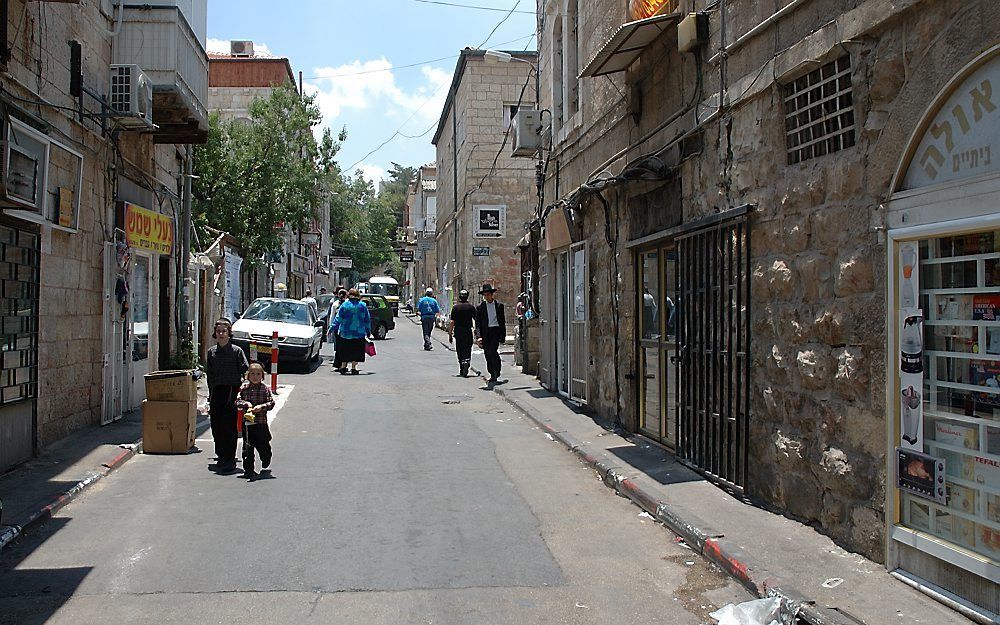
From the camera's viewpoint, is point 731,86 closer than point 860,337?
No

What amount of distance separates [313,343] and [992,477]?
17.0 m

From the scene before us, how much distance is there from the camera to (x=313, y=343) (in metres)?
19.9

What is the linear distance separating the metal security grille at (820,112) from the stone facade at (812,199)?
3.6 inches

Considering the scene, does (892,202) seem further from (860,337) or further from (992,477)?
(992,477)

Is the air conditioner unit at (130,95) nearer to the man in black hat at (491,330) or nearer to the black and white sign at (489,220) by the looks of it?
the man in black hat at (491,330)

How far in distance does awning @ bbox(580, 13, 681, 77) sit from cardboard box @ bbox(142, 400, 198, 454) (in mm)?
6213

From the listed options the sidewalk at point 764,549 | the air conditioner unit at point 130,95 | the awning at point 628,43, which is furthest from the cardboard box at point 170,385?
the awning at point 628,43

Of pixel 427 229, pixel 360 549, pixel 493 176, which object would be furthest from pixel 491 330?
pixel 427 229

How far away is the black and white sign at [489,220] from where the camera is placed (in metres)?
33.5

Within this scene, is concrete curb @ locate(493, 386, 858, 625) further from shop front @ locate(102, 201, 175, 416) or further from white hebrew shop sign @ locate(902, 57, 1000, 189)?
shop front @ locate(102, 201, 175, 416)

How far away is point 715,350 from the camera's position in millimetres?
7719

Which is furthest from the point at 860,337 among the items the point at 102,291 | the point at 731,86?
the point at 102,291

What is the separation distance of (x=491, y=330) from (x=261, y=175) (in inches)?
384

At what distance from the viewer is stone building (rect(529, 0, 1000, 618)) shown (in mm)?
4613
